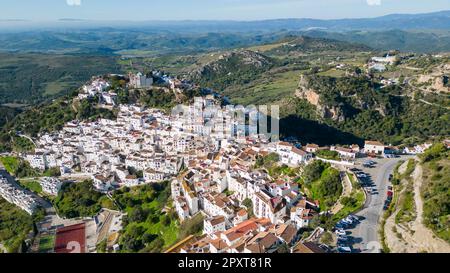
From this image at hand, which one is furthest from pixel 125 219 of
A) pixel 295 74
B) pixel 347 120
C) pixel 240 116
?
pixel 295 74

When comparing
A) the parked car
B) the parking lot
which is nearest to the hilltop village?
the parked car

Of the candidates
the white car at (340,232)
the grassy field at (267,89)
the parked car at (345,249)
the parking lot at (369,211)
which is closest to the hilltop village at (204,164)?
the parked car at (345,249)

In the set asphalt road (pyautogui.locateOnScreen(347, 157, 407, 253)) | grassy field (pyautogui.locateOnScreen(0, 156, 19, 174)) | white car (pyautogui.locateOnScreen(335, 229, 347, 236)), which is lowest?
grassy field (pyautogui.locateOnScreen(0, 156, 19, 174))

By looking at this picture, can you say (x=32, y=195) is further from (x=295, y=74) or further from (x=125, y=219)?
(x=295, y=74)

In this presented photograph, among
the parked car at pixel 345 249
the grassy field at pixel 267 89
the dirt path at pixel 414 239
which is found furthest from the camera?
the grassy field at pixel 267 89

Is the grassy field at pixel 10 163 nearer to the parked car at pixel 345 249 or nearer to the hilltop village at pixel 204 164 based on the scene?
the hilltop village at pixel 204 164

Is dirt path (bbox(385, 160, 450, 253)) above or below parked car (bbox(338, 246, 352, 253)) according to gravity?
above

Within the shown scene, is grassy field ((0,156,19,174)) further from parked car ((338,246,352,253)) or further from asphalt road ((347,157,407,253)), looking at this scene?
parked car ((338,246,352,253))

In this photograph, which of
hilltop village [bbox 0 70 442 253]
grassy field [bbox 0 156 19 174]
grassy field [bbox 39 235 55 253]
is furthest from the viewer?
grassy field [bbox 0 156 19 174]

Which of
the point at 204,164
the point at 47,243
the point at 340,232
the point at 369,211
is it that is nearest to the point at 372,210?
the point at 369,211
